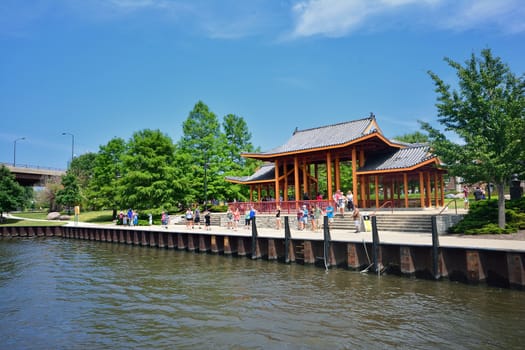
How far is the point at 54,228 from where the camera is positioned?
41406 mm

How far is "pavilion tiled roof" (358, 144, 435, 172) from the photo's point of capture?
1085 inches

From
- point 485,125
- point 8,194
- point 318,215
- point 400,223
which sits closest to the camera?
point 485,125

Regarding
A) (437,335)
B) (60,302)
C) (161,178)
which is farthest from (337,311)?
(161,178)

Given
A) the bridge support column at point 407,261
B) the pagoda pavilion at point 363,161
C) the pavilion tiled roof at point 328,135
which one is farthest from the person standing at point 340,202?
the bridge support column at point 407,261

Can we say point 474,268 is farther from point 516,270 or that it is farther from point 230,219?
point 230,219

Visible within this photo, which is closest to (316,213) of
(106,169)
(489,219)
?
(489,219)

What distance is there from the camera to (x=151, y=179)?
133 feet

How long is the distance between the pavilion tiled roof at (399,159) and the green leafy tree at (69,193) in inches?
1776

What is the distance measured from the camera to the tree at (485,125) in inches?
691

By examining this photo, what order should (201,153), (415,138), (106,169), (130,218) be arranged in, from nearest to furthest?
(130,218) < (201,153) < (106,169) < (415,138)

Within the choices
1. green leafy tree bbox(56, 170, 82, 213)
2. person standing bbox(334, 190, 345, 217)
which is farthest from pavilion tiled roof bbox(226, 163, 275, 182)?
green leafy tree bbox(56, 170, 82, 213)

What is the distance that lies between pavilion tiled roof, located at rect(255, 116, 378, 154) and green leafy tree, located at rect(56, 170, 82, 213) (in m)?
37.8

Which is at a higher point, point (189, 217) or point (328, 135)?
point (328, 135)

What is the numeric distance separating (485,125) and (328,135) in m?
15.9
